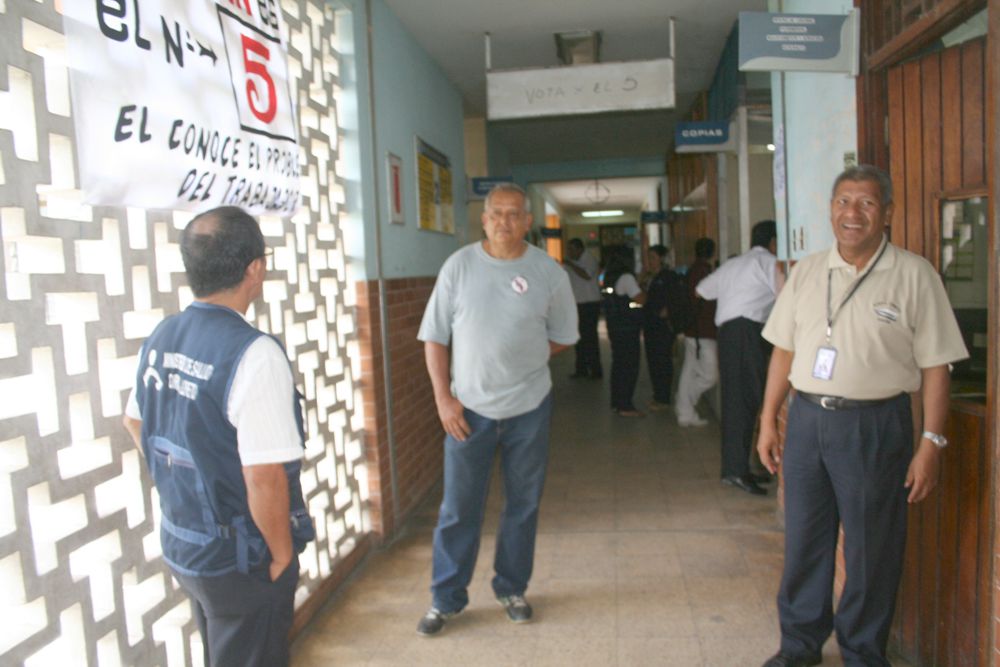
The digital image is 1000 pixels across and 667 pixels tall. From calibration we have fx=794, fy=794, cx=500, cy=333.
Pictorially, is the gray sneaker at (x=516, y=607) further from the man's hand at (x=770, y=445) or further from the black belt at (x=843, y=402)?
the black belt at (x=843, y=402)

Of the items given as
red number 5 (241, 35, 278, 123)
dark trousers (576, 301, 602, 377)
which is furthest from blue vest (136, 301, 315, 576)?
dark trousers (576, 301, 602, 377)

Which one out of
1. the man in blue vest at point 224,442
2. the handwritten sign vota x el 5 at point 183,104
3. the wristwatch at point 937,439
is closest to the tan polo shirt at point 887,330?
the wristwatch at point 937,439

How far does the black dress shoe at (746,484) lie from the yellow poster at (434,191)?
2.47 metres

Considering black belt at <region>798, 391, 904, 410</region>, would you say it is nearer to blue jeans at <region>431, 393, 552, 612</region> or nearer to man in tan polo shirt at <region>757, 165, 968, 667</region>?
man in tan polo shirt at <region>757, 165, 968, 667</region>

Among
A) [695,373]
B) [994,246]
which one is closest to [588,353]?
[695,373]

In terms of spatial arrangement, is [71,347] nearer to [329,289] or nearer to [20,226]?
[20,226]

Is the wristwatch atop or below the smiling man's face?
below

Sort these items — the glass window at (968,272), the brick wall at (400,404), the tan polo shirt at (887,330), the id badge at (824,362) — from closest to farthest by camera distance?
the tan polo shirt at (887,330)
the id badge at (824,362)
the glass window at (968,272)
the brick wall at (400,404)

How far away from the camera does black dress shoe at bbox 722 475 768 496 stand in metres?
4.59

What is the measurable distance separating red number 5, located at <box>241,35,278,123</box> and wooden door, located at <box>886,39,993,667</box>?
2.15m

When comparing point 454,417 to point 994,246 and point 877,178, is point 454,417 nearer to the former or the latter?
point 877,178

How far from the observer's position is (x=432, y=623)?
119 inches

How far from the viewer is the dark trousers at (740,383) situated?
4539 mm

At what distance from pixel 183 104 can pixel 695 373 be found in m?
4.74
